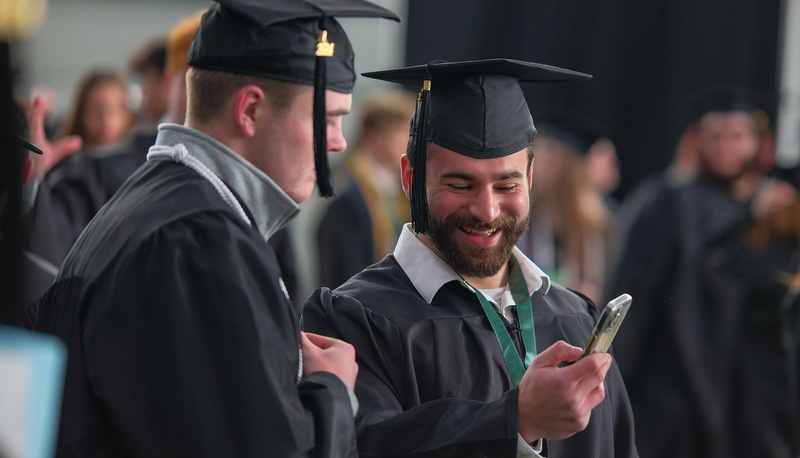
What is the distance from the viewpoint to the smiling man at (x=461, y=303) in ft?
6.97

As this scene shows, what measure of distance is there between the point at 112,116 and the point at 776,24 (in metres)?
6.26

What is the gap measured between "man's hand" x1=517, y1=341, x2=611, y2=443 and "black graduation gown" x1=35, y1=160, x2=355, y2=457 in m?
0.47

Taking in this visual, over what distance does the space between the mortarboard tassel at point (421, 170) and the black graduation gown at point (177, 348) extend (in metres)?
0.60

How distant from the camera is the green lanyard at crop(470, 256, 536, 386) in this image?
2.29 meters

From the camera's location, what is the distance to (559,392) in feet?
6.46

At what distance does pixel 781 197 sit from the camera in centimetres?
508

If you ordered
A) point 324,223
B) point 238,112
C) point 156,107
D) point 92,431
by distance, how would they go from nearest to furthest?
point 92,431 → point 238,112 → point 156,107 → point 324,223

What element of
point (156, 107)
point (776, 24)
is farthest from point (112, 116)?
point (776, 24)

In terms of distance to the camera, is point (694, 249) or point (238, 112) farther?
point (694, 249)

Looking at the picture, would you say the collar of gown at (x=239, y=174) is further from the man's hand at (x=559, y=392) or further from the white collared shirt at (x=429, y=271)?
the man's hand at (x=559, y=392)

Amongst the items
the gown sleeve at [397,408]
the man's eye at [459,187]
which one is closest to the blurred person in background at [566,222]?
the man's eye at [459,187]

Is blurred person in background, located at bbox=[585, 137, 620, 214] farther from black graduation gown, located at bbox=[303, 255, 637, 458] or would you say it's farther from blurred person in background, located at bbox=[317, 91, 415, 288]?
black graduation gown, located at bbox=[303, 255, 637, 458]

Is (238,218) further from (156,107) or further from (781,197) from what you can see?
Result: (781,197)

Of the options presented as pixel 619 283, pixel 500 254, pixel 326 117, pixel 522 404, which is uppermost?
pixel 326 117
